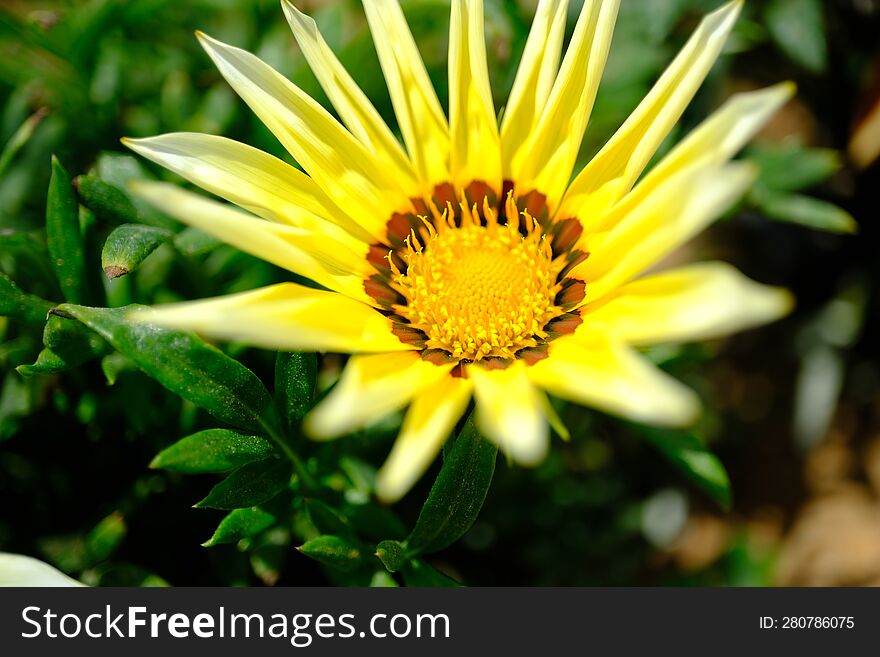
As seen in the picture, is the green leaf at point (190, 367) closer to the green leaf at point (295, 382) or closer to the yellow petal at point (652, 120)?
the green leaf at point (295, 382)

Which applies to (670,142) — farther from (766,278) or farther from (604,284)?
(766,278)

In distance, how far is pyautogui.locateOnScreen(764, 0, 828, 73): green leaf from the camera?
91.5 inches

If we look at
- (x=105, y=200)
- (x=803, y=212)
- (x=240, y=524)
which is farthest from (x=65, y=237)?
(x=803, y=212)

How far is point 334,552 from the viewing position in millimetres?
1467

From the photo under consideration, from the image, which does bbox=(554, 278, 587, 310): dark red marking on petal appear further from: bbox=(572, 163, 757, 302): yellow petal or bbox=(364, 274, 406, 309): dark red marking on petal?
bbox=(364, 274, 406, 309): dark red marking on petal

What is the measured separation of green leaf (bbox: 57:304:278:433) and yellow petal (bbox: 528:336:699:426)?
49 cm

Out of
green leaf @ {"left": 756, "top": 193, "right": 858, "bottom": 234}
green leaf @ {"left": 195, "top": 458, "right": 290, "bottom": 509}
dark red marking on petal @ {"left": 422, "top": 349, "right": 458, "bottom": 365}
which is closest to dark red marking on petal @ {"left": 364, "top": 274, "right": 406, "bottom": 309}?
dark red marking on petal @ {"left": 422, "top": 349, "right": 458, "bottom": 365}

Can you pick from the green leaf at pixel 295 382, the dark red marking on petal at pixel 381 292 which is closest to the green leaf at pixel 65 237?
the green leaf at pixel 295 382

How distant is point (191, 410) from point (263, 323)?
81 cm

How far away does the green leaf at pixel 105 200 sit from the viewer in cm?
156

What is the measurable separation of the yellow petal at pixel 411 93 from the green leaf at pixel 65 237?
638mm

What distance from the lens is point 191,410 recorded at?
1819 mm

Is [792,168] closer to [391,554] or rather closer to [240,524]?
[391,554]

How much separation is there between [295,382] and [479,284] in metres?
0.37
